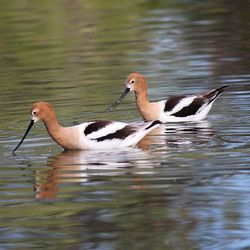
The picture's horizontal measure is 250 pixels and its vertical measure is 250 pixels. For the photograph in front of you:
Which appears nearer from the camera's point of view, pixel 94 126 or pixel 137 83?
pixel 94 126

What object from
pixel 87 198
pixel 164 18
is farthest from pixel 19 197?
pixel 164 18

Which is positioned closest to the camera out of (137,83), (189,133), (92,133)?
(92,133)

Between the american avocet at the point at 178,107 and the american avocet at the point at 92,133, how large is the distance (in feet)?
5.11

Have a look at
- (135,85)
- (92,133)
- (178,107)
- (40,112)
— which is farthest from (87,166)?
(135,85)

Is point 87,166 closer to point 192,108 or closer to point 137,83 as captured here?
point 192,108

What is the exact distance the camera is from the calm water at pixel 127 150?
10.2m

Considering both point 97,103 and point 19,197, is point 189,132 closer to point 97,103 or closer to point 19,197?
point 97,103

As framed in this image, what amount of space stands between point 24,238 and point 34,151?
3.94 m

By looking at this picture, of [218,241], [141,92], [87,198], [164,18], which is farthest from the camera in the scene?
[164,18]

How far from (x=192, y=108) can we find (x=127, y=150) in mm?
2077

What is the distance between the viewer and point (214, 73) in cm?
1884

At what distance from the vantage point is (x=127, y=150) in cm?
1404

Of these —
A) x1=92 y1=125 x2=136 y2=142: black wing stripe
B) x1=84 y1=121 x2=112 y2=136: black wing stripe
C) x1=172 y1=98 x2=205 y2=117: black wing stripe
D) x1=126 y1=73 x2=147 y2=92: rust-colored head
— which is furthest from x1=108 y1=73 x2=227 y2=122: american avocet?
x1=84 y1=121 x2=112 y2=136: black wing stripe

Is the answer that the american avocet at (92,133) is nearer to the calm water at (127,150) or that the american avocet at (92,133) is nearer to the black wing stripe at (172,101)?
→ the calm water at (127,150)
